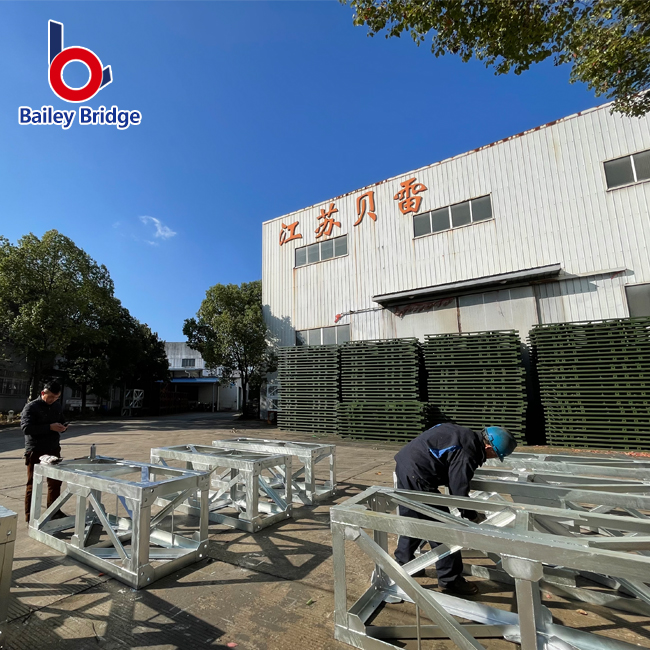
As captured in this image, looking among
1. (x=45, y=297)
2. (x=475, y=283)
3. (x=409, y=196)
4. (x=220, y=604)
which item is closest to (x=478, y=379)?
(x=475, y=283)

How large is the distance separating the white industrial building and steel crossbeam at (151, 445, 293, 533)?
1020 centimetres

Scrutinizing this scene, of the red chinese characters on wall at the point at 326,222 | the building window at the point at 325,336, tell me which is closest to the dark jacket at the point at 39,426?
the building window at the point at 325,336

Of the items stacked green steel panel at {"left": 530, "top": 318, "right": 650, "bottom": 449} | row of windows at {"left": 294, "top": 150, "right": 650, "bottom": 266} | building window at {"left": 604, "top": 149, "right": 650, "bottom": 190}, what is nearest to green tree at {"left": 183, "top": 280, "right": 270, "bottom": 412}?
row of windows at {"left": 294, "top": 150, "right": 650, "bottom": 266}

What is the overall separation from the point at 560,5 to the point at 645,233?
27.0ft

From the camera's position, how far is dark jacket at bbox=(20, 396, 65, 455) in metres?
4.95

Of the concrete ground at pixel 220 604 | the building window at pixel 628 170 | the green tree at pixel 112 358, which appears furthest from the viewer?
the green tree at pixel 112 358

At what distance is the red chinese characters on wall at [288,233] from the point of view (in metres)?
19.3

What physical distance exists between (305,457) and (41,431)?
362cm

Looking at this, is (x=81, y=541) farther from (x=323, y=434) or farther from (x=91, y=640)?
(x=323, y=434)

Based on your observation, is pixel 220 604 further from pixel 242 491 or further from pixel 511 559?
pixel 242 491

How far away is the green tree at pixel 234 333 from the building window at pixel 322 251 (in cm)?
418

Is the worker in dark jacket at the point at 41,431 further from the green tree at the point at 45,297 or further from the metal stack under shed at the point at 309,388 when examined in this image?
the green tree at the point at 45,297

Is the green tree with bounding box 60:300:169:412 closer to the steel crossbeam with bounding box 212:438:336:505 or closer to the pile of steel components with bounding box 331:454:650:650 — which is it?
the steel crossbeam with bounding box 212:438:336:505

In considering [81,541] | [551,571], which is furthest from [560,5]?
[81,541]
